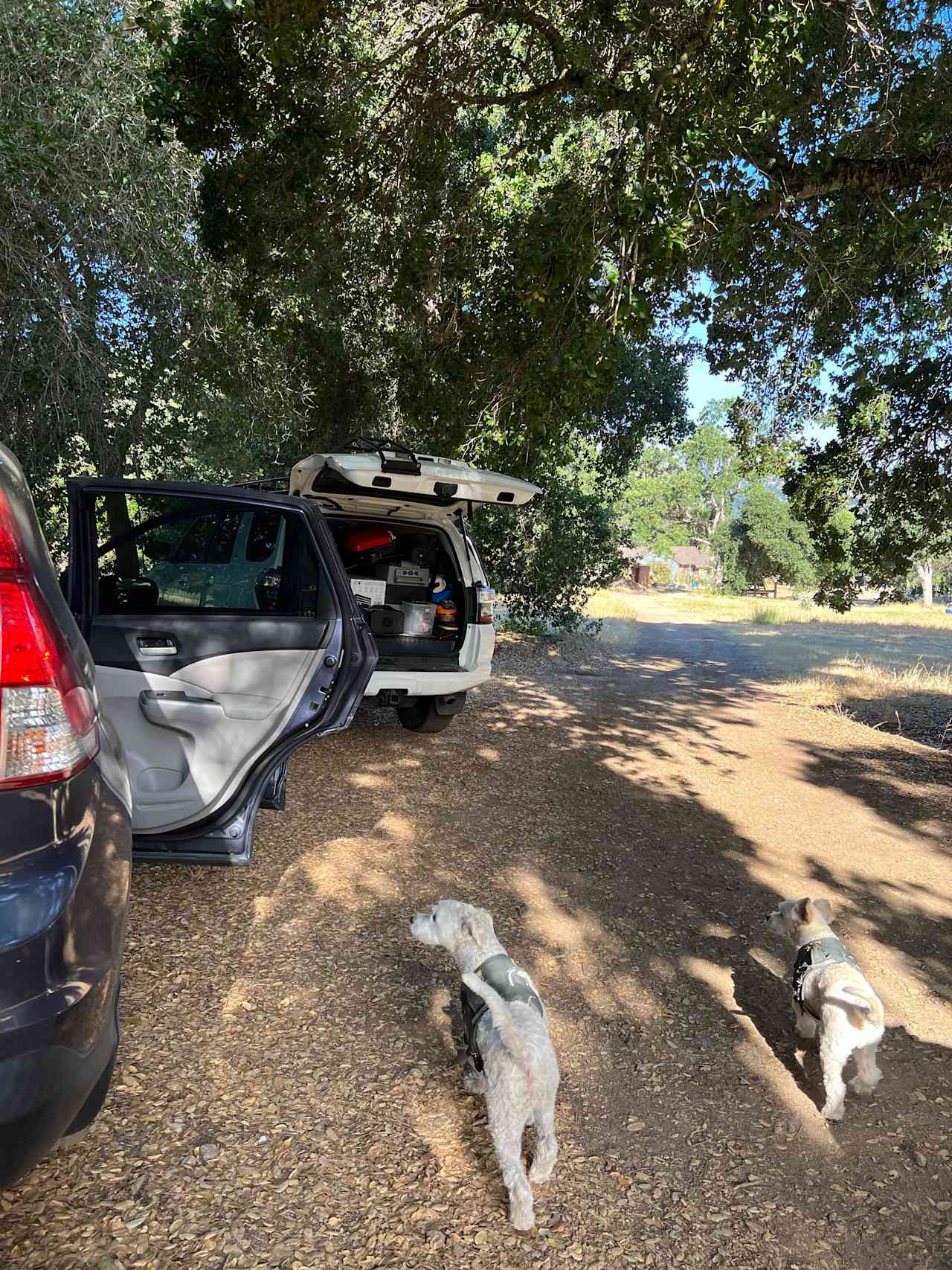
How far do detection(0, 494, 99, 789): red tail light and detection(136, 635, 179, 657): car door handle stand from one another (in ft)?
6.07

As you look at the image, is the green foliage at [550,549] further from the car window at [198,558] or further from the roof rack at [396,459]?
the car window at [198,558]

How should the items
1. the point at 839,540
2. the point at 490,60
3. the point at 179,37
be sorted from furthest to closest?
the point at 839,540 → the point at 490,60 → the point at 179,37

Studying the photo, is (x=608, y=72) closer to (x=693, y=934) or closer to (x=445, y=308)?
(x=445, y=308)

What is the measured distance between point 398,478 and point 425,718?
2631 millimetres

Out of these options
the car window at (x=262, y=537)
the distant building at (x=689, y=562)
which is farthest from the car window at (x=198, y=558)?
the distant building at (x=689, y=562)

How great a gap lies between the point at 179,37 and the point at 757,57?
422 centimetres

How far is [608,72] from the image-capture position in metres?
5.67

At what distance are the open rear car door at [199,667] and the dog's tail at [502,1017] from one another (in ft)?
4.61

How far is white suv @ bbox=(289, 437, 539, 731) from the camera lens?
5.95 m

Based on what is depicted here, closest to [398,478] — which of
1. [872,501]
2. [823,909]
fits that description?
[823,909]

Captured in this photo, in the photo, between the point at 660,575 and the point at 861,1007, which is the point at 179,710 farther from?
the point at 660,575

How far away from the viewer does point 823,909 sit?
3311mm

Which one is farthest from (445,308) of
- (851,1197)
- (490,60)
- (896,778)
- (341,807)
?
(851,1197)

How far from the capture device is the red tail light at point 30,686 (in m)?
1.54
